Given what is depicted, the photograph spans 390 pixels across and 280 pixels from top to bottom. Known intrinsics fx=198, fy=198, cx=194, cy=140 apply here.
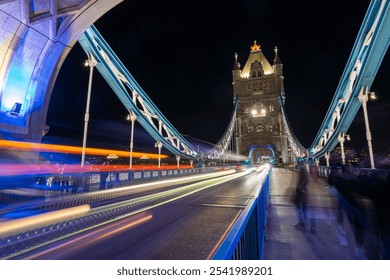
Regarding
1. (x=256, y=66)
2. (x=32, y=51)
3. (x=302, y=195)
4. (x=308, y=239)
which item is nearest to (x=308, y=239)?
(x=308, y=239)

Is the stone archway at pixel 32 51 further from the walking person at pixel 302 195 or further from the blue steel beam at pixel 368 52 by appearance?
the blue steel beam at pixel 368 52

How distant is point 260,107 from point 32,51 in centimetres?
6623

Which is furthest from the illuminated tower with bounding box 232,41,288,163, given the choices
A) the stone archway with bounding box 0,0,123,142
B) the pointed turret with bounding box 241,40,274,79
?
the stone archway with bounding box 0,0,123,142

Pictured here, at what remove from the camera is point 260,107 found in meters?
68.4

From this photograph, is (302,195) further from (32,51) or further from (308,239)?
(32,51)

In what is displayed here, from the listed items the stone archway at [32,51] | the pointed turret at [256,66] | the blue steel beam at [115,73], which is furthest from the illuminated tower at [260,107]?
the stone archway at [32,51]

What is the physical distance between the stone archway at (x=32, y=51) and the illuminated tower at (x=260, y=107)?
5949 cm

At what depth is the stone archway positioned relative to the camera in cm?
932

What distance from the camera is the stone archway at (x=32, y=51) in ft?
30.6

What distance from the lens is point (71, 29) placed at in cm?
1112

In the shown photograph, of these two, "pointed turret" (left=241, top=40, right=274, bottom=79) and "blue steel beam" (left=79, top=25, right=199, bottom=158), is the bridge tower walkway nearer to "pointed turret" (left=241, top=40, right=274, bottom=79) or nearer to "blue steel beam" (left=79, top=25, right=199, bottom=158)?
"blue steel beam" (left=79, top=25, right=199, bottom=158)
